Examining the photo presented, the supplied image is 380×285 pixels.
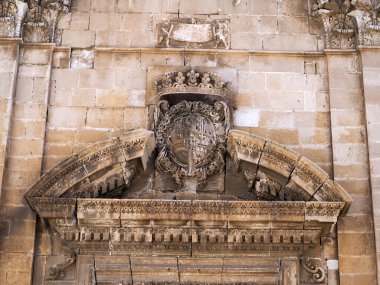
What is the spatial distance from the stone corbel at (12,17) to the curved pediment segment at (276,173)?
328 centimetres

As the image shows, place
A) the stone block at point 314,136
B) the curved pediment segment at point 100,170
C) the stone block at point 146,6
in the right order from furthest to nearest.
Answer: the stone block at point 146,6 < the stone block at point 314,136 < the curved pediment segment at point 100,170

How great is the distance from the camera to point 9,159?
38.8 feet

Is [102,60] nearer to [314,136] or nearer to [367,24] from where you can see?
[314,136]

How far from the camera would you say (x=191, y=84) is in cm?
1217

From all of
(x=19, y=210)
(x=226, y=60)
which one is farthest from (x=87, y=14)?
(x=19, y=210)

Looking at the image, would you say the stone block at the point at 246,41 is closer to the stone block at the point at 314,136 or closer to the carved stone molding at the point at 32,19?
the stone block at the point at 314,136

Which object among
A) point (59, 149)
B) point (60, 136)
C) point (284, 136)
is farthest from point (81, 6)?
point (284, 136)

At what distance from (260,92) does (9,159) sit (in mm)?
3412

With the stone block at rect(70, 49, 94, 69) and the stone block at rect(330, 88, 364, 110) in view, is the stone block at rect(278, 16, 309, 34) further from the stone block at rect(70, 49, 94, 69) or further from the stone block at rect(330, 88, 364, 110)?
the stone block at rect(70, 49, 94, 69)

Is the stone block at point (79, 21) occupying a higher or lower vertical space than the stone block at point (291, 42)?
higher

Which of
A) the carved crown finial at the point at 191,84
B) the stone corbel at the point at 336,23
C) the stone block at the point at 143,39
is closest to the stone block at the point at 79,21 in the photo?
the stone block at the point at 143,39

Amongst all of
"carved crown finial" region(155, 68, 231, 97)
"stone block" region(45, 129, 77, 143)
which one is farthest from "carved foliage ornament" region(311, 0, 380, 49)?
"stone block" region(45, 129, 77, 143)

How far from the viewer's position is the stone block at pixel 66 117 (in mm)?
12117

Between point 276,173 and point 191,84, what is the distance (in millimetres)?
1650
